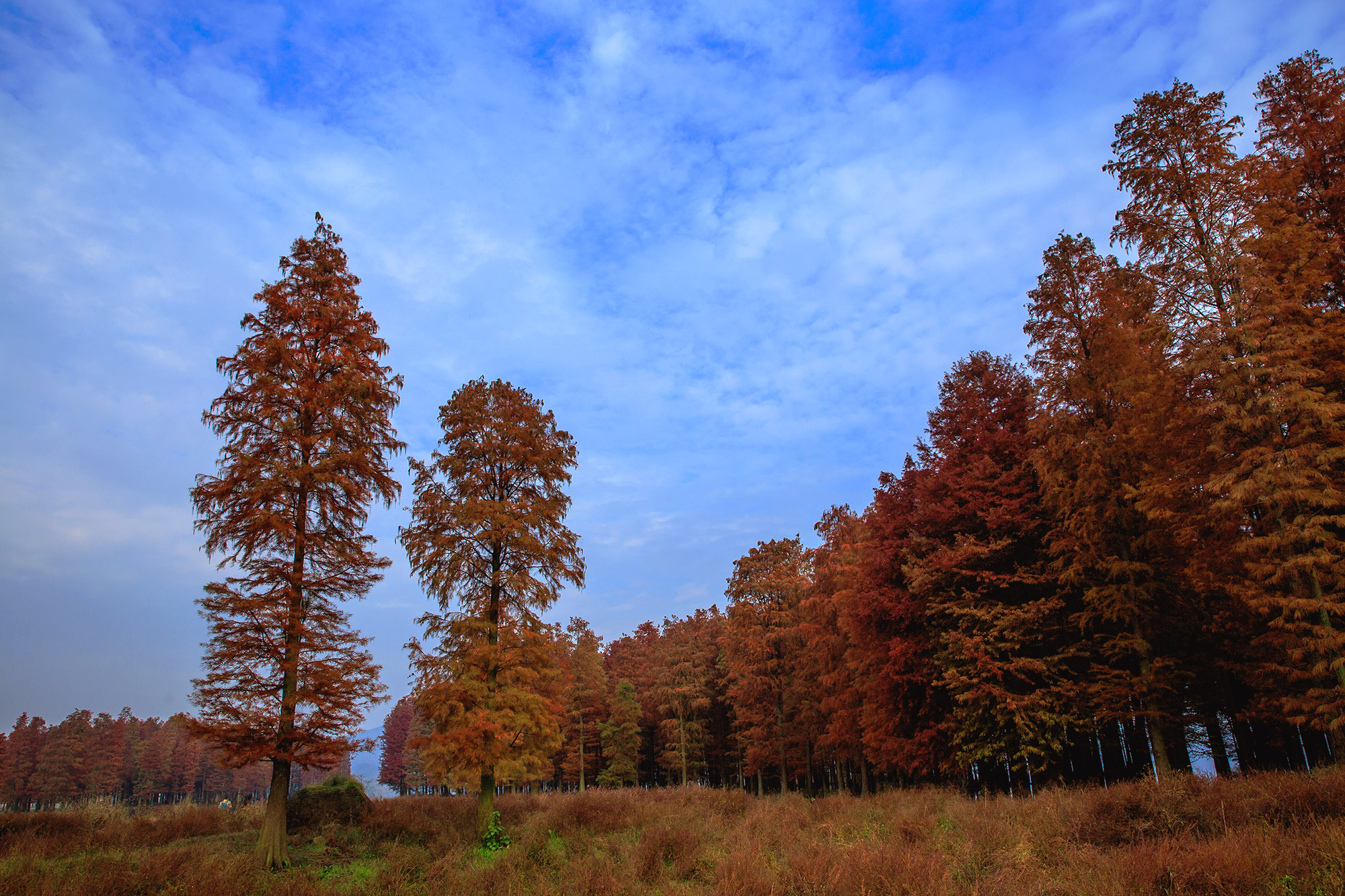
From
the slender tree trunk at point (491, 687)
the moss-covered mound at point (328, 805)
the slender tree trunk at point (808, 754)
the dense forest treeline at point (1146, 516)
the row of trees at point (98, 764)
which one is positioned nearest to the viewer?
the dense forest treeline at point (1146, 516)

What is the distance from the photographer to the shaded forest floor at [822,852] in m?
7.63

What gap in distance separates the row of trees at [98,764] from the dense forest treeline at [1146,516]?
58.5 m

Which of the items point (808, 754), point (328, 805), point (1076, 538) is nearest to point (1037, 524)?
point (1076, 538)

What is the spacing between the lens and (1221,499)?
13.9m

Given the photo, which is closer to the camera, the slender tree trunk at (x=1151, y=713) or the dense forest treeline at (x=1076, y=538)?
the dense forest treeline at (x=1076, y=538)

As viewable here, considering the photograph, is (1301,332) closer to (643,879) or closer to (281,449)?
(643,879)

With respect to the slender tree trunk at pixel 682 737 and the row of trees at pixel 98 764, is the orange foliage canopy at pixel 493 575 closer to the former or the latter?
the slender tree trunk at pixel 682 737

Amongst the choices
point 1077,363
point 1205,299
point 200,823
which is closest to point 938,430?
point 1077,363

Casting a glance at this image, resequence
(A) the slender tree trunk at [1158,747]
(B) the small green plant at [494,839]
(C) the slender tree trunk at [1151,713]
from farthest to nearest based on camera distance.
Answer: (C) the slender tree trunk at [1151,713], (A) the slender tree trunk at [1158,747], (B) the small green plant at [494,839]

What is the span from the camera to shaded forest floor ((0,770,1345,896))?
7.63 meters

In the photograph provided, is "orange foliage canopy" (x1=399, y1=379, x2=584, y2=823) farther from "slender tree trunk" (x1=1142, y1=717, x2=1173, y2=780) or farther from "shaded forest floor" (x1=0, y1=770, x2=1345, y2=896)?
"slender tree trunk" (x1=1142, y1=717, x2=1173, y2=780)

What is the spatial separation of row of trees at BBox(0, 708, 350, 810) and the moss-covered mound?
149ft

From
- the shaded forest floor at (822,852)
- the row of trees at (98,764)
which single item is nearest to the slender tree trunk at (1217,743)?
the shaded forest floor at (822,852)

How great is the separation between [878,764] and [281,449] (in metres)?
25.0
